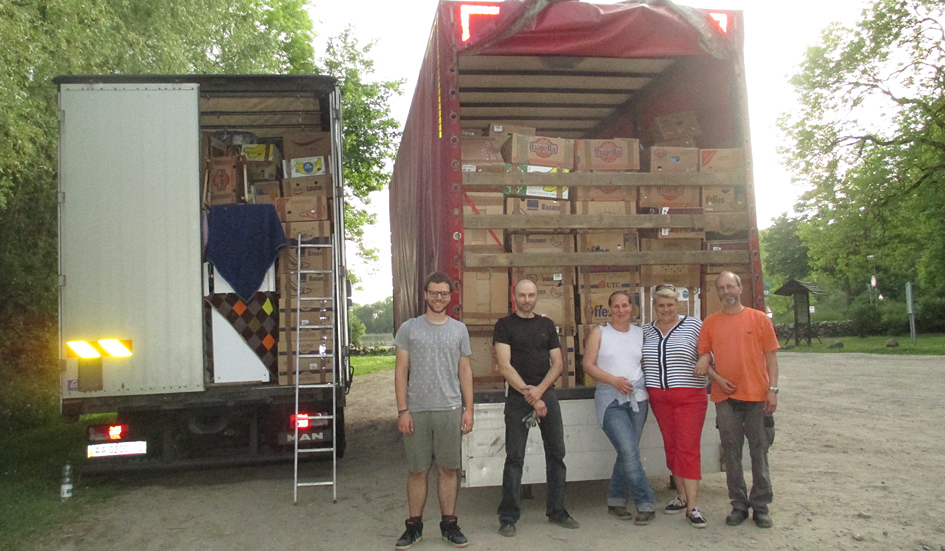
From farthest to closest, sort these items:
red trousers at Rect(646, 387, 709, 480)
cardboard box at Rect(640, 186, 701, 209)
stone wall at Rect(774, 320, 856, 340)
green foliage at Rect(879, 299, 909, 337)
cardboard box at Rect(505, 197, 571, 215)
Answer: stone wall at Rect(774, 320, 856, 340), green foliage at Rect(879, 299, 909, 337), cardboard box at Rect(640, 186, 701, 209), cardboard box at Rect(505, 197, 571, 215), red trousers at Rect(646, 387, 709, 480)

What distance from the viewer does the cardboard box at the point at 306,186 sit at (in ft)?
24.1

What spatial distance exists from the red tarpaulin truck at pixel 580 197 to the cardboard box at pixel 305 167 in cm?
159

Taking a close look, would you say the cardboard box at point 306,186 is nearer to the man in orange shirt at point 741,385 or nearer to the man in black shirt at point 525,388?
the man in black shirt at point 525,388

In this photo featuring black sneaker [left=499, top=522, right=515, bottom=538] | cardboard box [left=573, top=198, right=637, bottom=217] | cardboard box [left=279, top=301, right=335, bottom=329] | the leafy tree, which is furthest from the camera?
the leafy tree

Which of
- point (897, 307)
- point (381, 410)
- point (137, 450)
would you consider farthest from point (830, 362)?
point (137, 450)

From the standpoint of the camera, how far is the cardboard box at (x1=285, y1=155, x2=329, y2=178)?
24.5 ft

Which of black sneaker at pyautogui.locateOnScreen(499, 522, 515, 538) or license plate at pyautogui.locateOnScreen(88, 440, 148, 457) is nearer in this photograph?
black sneaker at pyautogui.locateOnScreen(499, 522, 515, 538)

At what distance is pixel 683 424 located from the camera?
5246mm

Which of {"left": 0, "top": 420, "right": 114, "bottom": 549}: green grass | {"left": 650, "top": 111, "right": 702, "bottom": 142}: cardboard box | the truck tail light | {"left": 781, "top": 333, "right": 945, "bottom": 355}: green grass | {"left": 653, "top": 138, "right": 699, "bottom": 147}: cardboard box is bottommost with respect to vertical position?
{"left": 0, "top": 420, "right": 114, "bottom": 549}: green grass

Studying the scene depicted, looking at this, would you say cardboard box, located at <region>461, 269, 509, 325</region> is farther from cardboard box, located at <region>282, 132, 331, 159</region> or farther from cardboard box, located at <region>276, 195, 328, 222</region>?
cardboard box, located at <region>282, 132, 331, 159</region>

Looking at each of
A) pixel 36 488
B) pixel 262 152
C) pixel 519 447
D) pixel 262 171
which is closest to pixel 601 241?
pixel 519 447

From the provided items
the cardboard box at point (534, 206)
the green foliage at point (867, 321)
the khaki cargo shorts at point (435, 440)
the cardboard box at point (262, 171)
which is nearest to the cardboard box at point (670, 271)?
the cardboard box at point (534, 206)

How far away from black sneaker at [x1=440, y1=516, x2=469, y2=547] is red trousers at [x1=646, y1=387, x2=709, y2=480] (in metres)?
1.57

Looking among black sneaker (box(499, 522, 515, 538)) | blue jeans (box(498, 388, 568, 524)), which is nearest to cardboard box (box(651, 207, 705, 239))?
blue jeans (box(498, 388, 568, 524))
